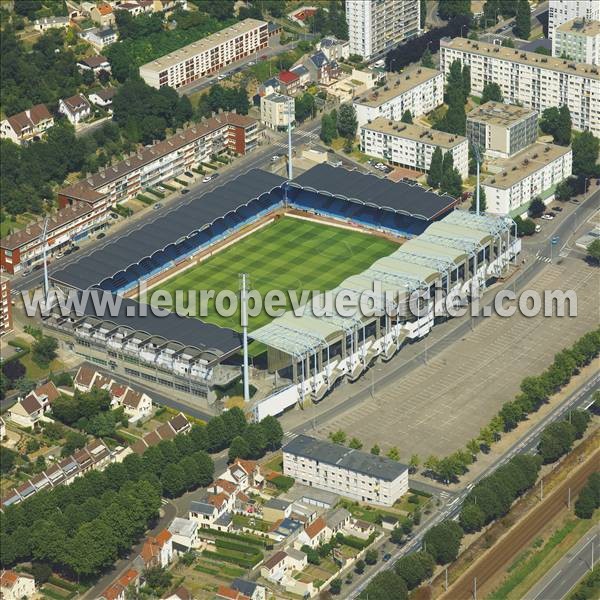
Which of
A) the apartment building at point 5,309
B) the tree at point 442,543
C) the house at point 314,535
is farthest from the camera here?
the apartment building at point 5,309

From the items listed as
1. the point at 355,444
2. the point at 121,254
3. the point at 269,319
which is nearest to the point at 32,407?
the point at 121,254

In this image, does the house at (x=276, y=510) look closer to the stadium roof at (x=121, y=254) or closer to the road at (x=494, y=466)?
the road at (x=494, y=466)

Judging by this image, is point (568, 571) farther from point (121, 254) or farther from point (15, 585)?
point (121, 254)

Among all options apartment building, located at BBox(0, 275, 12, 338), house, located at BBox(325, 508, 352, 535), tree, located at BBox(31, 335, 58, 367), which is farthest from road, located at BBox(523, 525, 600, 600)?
apartment building, located at BBox(0, 275, 12, 338)

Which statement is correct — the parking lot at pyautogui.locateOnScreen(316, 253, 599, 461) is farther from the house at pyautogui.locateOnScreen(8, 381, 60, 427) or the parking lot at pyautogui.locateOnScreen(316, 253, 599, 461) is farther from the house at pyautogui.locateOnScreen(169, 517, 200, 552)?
the house at pyautogui.locateOnScreen(8, 381, 60, 427)

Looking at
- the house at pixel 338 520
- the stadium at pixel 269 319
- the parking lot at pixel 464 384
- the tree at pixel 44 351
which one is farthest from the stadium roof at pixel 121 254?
the house at pixel 338 520
